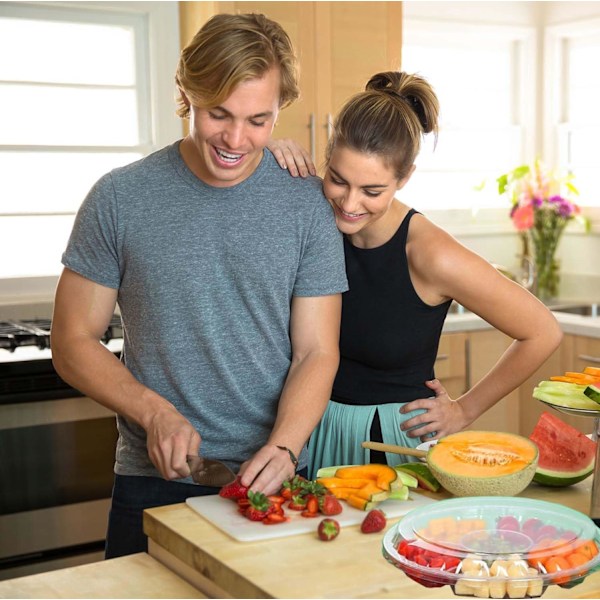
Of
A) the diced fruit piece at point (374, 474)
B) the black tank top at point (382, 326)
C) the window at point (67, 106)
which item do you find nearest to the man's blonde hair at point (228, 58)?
the black tank top at point (382, 326)

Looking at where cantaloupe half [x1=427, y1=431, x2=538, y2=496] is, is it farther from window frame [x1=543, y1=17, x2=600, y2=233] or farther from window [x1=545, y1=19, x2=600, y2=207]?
window frame [x1=543, y1=17, x2=600, y2=233]

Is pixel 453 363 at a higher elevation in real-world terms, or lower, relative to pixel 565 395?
lower

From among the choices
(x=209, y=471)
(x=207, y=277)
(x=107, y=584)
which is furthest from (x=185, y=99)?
(x=107, y=584)

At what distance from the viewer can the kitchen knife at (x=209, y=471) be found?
1.63 m

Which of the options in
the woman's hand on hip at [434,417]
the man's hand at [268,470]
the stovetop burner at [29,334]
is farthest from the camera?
the stovetop burner at [29,334]

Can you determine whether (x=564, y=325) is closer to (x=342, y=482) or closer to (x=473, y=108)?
(x=473, y=108)

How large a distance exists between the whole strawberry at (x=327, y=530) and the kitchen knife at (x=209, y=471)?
10.0 inches

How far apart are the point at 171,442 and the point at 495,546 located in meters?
0.59

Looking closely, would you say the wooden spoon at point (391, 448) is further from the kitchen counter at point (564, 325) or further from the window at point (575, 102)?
the window at point (575, 102)

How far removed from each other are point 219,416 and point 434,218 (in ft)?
9.93

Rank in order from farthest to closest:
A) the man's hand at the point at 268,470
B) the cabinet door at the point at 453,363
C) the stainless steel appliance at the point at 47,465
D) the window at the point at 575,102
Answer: the window at the point at 575,102 < the cabinet door at the point at 453,363 < the stainless steel appliance at the point at 47,465 < the man's hand at the point at 268,470

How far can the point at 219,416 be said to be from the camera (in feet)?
6.18

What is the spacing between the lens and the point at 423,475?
1675mm

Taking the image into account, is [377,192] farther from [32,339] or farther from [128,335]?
[32,339]
